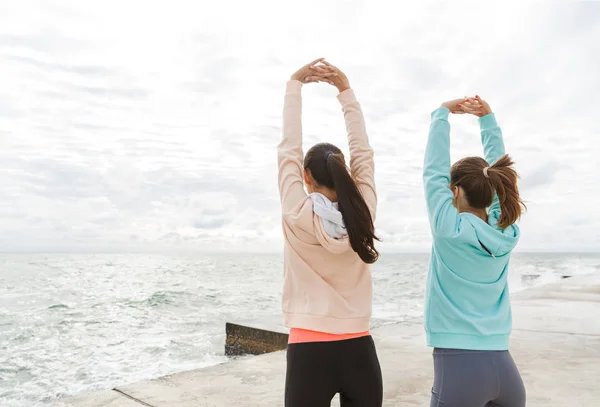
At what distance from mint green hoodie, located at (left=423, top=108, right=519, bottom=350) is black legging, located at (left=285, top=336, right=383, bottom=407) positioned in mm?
274

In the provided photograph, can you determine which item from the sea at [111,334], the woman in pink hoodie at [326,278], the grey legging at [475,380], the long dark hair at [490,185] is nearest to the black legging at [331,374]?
the woman in pink hoodie at [326,278]

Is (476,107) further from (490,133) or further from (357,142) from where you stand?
(357,142)

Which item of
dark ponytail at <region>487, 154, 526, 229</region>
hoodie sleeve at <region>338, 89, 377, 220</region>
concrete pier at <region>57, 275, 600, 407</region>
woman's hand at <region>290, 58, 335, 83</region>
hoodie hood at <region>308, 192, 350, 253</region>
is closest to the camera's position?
hoodie hood at <region>308, 192, 350, 253</region>

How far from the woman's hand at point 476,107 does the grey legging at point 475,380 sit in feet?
3.65

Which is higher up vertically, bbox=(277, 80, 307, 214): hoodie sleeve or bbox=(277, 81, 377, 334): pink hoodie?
bbox=(277, 80, 307, 214): hoodie sleeve

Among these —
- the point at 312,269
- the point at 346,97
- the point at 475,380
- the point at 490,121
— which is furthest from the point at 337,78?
the point at 475,380

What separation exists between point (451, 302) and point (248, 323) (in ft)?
21.8

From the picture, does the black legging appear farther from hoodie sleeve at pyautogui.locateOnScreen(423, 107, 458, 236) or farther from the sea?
the sea

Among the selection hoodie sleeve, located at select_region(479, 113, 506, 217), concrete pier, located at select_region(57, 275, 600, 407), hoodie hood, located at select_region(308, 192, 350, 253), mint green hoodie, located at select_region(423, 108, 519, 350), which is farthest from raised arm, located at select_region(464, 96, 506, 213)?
concrete pier, located at select_region(57, 275, 600, 407)

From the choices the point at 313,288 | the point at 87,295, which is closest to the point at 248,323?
the point at 313,288

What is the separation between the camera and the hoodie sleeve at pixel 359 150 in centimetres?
202

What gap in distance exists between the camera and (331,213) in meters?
1.80

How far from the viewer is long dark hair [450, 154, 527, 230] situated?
1.92m

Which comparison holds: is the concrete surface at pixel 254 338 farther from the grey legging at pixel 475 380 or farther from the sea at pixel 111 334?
the grey legging at pixel 475 380
